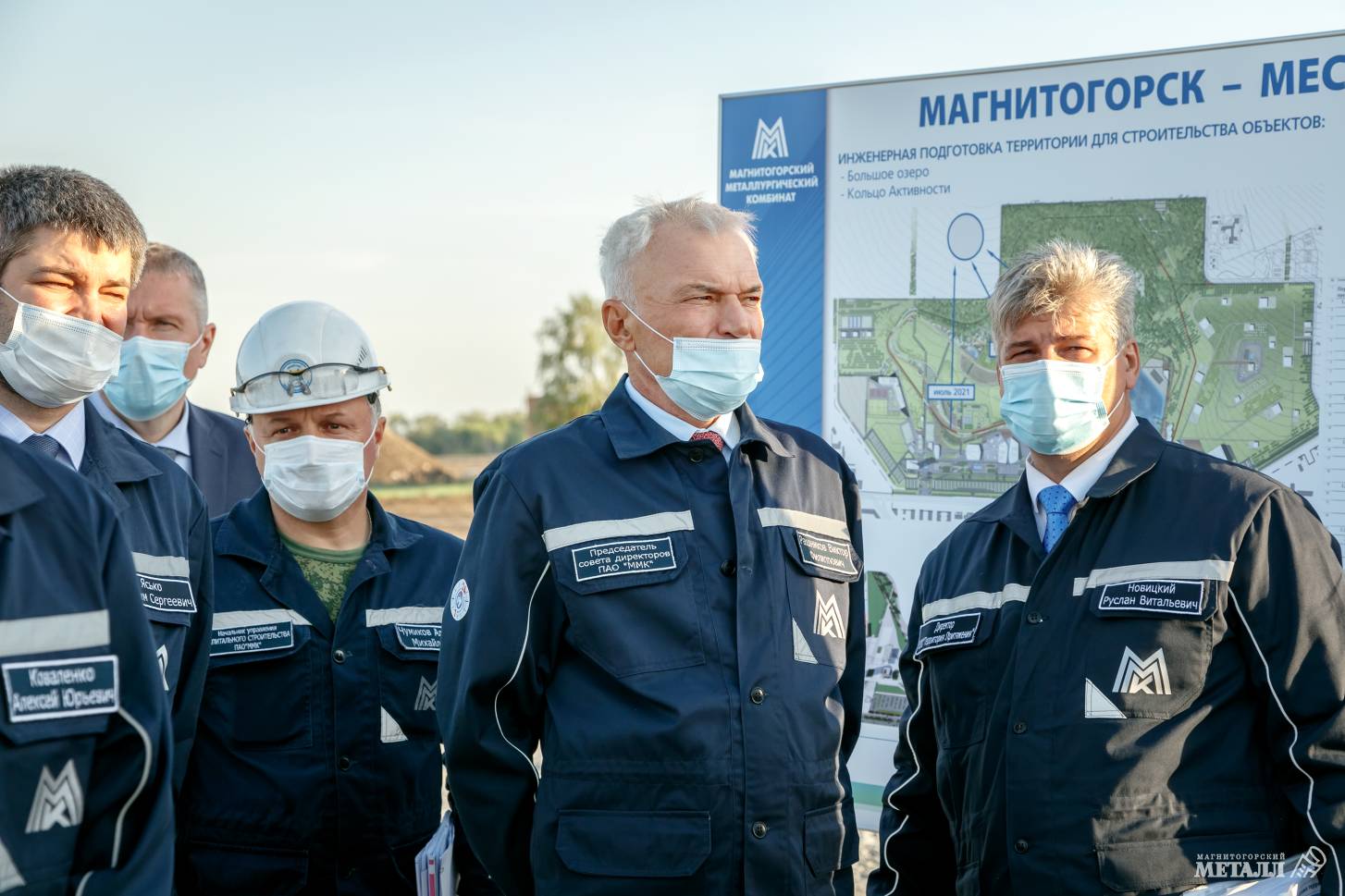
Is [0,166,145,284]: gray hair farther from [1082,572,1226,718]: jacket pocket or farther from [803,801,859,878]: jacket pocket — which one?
[1082,572,1226,718]: jacket pocket

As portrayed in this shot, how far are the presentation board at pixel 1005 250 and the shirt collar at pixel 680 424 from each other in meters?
1.93

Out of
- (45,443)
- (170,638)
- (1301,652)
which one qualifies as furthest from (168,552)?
(1301,652)

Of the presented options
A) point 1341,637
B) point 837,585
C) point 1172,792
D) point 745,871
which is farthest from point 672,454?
point 1341,637

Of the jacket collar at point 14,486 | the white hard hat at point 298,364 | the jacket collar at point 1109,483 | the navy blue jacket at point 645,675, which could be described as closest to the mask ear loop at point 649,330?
the navy blue jacket at point 645,675

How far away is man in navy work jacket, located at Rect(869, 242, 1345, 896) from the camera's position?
263cm

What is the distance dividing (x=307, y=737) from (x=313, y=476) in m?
0.71

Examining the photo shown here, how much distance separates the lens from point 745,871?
2.60 m

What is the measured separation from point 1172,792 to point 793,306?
2785 mm

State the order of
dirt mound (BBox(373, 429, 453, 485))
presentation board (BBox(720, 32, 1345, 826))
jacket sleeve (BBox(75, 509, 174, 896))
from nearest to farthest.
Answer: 1. jacket sleeve (BBox(75, 509, 174, 896))
2. presentation board (BBox(720, 32, 1345, 826))
3. dirt mound (BBox(373, 429, 453, 485))

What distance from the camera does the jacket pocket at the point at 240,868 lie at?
296 cm

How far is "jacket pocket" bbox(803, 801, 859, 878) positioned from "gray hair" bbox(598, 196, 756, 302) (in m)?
1.34

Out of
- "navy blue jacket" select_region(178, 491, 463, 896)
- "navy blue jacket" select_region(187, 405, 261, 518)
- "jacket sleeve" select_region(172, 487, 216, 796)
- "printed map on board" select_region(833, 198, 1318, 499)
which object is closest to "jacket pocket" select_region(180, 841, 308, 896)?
"navy blue jacket" select_region(178, 491, 463, 896)

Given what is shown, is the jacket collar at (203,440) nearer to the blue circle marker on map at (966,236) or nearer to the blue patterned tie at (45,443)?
the blue patterned tie at (45,443)

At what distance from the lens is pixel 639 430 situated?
2.92 meters
